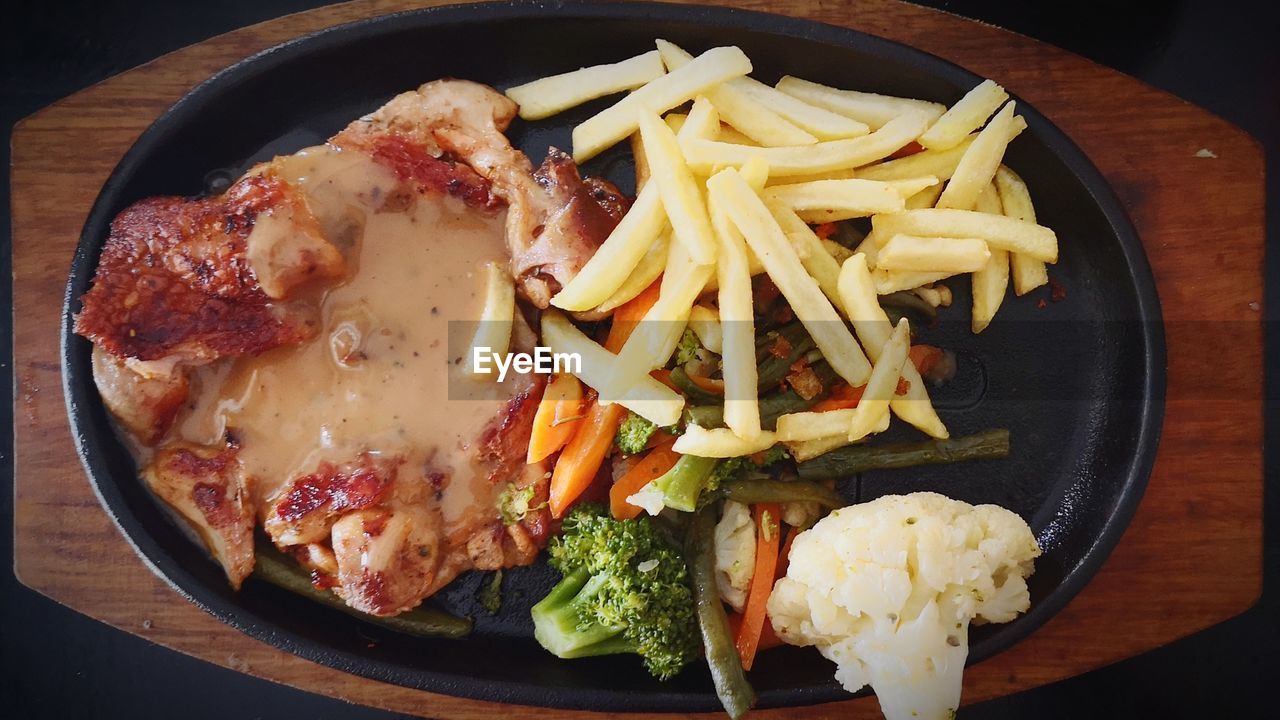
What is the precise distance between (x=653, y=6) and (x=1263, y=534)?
3452 mm

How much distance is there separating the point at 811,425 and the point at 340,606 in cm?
191

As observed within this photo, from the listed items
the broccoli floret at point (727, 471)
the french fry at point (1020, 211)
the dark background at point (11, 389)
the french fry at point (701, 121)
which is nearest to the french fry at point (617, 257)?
the french fry at point (701, 121)

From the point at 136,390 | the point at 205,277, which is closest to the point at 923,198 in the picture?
the point at 205,277

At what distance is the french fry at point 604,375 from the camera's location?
285cm

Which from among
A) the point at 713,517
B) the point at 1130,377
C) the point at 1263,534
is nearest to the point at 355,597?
the point at 713,517

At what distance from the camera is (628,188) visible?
3.42 metres

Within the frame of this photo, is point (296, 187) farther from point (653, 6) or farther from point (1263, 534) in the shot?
point (1263, 534)

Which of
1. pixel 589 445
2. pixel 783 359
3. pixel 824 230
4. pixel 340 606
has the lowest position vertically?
pixel 340 606

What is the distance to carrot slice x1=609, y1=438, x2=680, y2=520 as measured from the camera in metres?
3.08

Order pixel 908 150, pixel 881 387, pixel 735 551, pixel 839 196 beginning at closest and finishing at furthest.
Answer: pixel 881 387 < pixel 839 196 < pixel 735 551 < pixel 908 150

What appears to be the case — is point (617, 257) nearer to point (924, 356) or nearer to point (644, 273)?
A: point (644, 273)

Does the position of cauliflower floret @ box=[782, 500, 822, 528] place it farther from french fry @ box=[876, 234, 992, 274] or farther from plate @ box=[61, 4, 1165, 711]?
french fry @ box=[876, 234, 992, 274]

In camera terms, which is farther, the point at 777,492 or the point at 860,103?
the point at 860,103

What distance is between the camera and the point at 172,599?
339 centimetres
